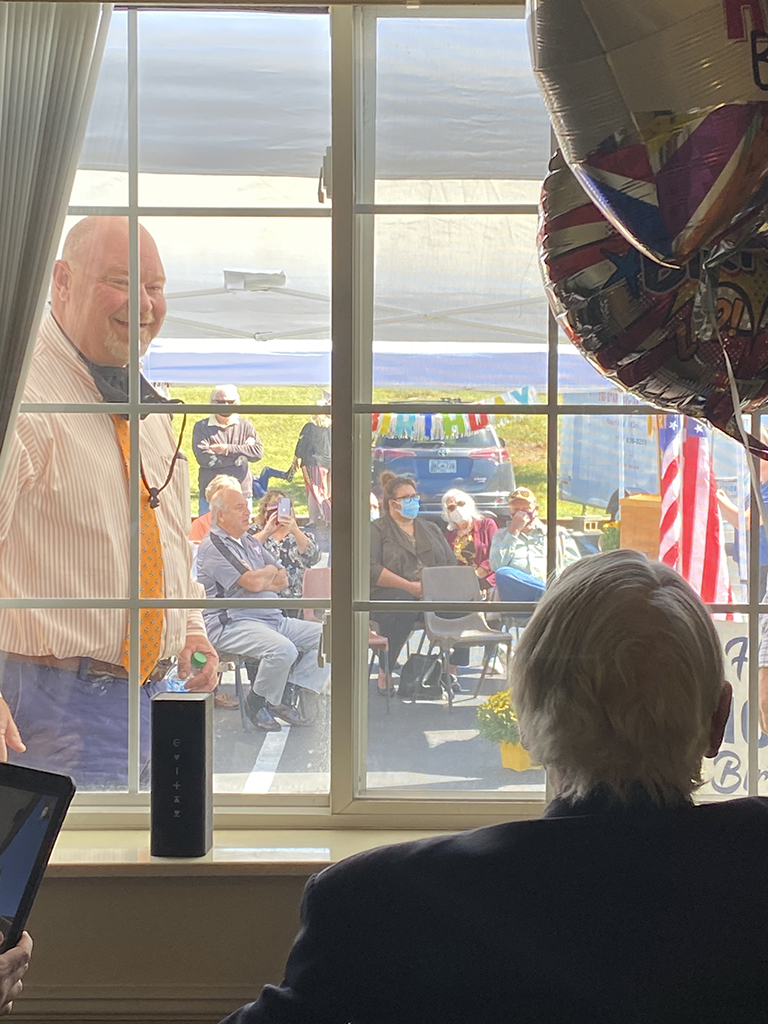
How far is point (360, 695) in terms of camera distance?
235 centimetres

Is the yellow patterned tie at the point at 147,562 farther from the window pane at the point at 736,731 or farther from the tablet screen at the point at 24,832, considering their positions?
the window pane at the point at 736,731

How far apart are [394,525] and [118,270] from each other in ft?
2.71

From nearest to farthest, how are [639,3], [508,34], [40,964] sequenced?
[639,3], [40,964], [508,34]

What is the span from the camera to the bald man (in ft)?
7.66

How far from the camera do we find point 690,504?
2320 mm

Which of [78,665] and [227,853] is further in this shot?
[78,665]

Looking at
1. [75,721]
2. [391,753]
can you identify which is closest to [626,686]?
[391,753]

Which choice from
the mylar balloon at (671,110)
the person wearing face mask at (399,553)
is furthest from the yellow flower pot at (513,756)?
the mylar balloon at (671,110)

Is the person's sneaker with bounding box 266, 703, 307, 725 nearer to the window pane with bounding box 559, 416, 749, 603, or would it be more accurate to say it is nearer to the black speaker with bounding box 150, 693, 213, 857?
the black speaker with bounding box 150, 693, 213, 857

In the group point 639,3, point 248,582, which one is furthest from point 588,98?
point 248,582

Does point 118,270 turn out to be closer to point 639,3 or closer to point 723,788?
point 639,3

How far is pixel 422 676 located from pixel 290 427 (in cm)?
62

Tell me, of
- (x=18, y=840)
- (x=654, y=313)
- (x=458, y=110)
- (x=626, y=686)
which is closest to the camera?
(x=626, y=686)

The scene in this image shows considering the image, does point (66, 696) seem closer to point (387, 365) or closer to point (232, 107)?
point (387, 365)
